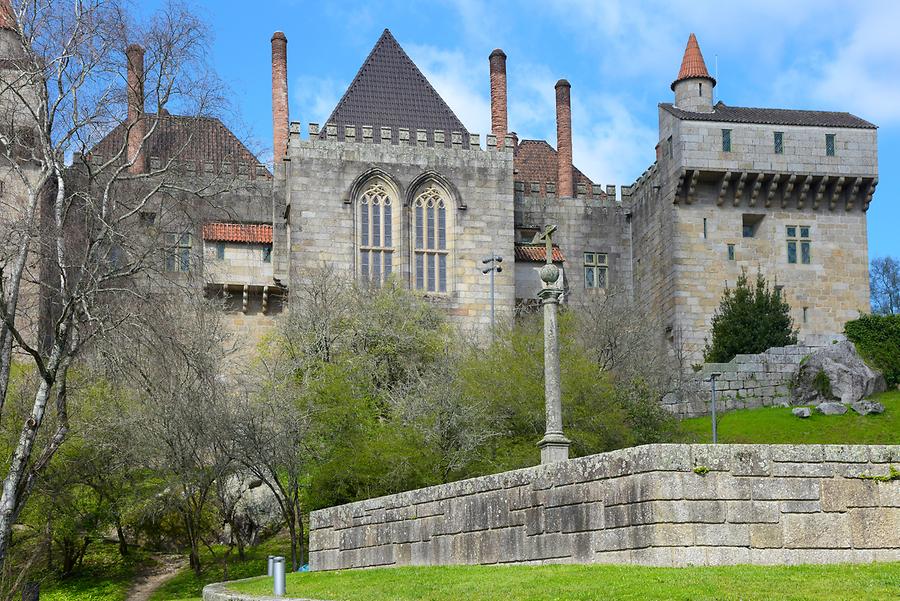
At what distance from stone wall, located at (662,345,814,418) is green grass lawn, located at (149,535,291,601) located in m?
12.7

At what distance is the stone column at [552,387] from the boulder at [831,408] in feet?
67.2

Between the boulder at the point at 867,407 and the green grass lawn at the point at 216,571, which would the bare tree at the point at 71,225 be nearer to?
the green grass lawn at the point at 216,571

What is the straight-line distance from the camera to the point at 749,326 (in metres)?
42.8

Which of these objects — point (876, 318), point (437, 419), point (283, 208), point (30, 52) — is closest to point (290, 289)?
point (283, 208)

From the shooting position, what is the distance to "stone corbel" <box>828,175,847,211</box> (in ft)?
153

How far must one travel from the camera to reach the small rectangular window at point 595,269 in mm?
48219

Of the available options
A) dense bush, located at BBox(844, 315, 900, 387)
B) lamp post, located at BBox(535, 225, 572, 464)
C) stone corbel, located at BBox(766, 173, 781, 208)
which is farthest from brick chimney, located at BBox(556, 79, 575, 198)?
lamp post, located at BBox(535, 225, 572, 464)

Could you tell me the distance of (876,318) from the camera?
42.4 m

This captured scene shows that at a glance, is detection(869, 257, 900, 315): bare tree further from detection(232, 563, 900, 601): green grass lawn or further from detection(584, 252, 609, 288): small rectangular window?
detection(232, 563, 900, 601): green grass lawn

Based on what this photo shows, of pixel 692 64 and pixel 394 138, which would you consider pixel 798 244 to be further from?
pixel 394 138

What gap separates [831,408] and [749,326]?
5769 millimetres

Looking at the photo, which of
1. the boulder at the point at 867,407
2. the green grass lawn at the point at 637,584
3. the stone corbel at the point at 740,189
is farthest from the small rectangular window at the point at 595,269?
the green grass lawn at the point at 637,584

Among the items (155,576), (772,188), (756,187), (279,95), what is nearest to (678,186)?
(756,187)

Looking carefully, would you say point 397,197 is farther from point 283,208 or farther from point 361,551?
point 361,551
